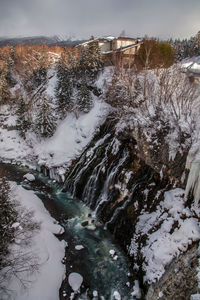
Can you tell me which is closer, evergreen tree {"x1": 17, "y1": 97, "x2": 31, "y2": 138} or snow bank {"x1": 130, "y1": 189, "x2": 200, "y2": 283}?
snow bank {"x1": 130, "y1": 189, "x2": 200, "y2": 283}

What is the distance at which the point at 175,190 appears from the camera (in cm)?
1160

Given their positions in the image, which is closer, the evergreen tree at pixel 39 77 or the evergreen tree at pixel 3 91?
the evergreen tree at pixel 3 91

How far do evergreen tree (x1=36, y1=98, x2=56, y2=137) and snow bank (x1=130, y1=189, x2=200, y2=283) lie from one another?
16237 millimetres

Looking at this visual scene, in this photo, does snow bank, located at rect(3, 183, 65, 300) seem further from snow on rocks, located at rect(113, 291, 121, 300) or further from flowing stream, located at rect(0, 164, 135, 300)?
snow on rocks, located at rect(113, 291, 121, 300)

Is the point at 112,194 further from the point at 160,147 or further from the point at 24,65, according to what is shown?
the point at 24,65

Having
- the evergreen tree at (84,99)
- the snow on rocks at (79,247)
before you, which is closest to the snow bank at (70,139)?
the evergreen tree at (84,99)

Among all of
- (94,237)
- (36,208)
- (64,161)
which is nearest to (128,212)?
(94,237)

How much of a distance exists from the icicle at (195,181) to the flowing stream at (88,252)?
232 inches

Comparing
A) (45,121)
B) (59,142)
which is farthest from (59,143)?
(45,121)

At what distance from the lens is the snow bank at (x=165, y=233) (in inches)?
364

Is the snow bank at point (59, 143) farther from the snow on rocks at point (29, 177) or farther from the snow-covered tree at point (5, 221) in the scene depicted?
the snow-covered tree at point (5, 221)

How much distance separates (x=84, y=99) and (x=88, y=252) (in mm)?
17967

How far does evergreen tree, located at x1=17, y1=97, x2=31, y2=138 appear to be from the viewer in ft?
82.2

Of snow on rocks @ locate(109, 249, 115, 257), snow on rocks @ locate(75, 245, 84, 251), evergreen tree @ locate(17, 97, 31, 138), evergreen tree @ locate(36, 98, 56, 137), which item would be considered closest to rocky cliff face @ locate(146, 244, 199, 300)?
snow on rocks @ locate(109, 249, 115, 257)
